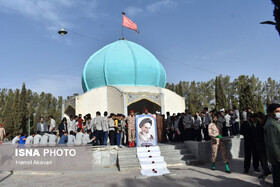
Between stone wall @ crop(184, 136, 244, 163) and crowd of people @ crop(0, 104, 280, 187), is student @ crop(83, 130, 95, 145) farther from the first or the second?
stone wall @ crop(184, 136, 244, 163)

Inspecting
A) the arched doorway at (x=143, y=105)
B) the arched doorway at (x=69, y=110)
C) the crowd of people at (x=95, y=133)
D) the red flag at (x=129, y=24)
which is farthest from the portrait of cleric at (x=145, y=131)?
the red flag at (x=129, y=24)

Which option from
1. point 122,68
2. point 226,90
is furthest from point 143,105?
point 226,90

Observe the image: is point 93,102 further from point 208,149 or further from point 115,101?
point 208,149

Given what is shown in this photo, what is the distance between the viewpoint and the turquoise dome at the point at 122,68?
17.7m

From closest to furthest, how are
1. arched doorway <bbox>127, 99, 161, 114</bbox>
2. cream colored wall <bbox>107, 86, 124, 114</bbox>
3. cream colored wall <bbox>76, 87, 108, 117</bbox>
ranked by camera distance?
1. cream colored wall <bbox>107, 86, 124, 114</bbox>
2. cream colored wall <bbox>76, 87, 108, 117</bbox>
3. arched doorway <bbox>127, 99, 161, 114</bbox>

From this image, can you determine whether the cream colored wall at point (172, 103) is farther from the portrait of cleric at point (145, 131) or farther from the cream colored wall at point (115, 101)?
the portrait of cleric at point (145, 131)

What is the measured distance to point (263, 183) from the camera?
500 cm

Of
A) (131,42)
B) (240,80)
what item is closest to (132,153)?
(131,42)

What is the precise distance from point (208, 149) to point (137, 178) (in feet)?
10.5

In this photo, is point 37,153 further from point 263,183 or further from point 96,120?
point 263,183

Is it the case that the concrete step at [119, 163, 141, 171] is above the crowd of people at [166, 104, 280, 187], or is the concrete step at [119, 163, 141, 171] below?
below

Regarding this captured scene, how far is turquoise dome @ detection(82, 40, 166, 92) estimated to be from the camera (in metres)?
17.7

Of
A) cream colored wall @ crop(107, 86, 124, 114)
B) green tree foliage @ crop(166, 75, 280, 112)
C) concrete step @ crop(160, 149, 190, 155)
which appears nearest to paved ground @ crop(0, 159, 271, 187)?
concrete step @ crop(160, 149, 190, 155)

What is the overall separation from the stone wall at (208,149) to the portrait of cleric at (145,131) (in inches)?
56.4
